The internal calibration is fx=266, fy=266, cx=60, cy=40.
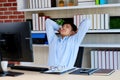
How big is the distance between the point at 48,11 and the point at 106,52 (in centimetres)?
122

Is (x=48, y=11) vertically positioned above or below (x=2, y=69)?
above

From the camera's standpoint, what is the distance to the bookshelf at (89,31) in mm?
3971

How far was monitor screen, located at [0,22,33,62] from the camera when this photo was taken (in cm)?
239

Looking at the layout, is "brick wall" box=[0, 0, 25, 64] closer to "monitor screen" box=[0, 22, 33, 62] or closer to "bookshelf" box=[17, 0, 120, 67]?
"bookshelf" box=[17, 0, 120, 67]

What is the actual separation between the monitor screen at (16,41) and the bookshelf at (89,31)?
173 cm

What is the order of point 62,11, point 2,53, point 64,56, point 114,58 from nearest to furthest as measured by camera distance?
point 2,53
point 64,56
point 114,58
point 62,11

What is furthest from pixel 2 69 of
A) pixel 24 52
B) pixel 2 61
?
pixel 24 52

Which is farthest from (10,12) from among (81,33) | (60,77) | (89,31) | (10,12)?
(60,77)

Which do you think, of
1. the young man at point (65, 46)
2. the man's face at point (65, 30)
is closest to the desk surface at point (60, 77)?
the young man at point (65, 46)

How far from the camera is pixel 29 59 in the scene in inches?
94.8

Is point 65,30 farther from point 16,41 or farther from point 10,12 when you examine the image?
point 10,12

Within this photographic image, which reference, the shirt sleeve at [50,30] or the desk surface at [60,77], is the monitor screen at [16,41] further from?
the shirt sleeve at [50,30]

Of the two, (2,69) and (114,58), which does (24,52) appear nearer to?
(2,69)

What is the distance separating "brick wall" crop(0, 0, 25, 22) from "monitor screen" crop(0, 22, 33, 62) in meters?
2.26
